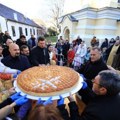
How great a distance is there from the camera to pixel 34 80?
1619mm

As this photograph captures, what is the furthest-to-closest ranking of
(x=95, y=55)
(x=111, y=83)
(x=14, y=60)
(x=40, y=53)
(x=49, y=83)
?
1. (x=40, y=53)
2. (x=14, y=60)
3. (x=95, y=55)
4. (x=49, y=83)
5. (x=111, y=83)

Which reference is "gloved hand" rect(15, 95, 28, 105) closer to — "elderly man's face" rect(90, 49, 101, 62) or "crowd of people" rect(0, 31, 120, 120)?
"crowd of people" rect(0, 31, 120, 120)

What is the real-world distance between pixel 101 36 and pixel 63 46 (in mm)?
4709

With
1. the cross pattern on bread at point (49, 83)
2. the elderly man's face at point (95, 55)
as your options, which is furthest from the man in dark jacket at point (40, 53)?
the cross pattern on bread at point (49, 83)

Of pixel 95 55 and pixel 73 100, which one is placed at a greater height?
pixel 95 55

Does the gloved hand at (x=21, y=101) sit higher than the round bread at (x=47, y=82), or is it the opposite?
the round bread at (x=47, y=82)

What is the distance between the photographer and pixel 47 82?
1.57 meters

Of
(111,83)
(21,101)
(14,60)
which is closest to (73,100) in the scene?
(111,83)

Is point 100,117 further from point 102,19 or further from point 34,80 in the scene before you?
point 102,19

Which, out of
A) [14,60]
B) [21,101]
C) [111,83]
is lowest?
[21,101]

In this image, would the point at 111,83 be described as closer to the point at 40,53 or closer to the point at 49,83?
the point at 49,83

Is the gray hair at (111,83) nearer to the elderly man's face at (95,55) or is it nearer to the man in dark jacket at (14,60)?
the elderly man's face at (95,55)

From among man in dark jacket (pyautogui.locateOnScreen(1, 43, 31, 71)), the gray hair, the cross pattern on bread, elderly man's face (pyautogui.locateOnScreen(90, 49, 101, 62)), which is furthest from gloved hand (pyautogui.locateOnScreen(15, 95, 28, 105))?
elderly man's face (pyautogui.locateOnScreen(90, 49, 101, 62))

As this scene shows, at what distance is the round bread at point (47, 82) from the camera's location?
1505mm
